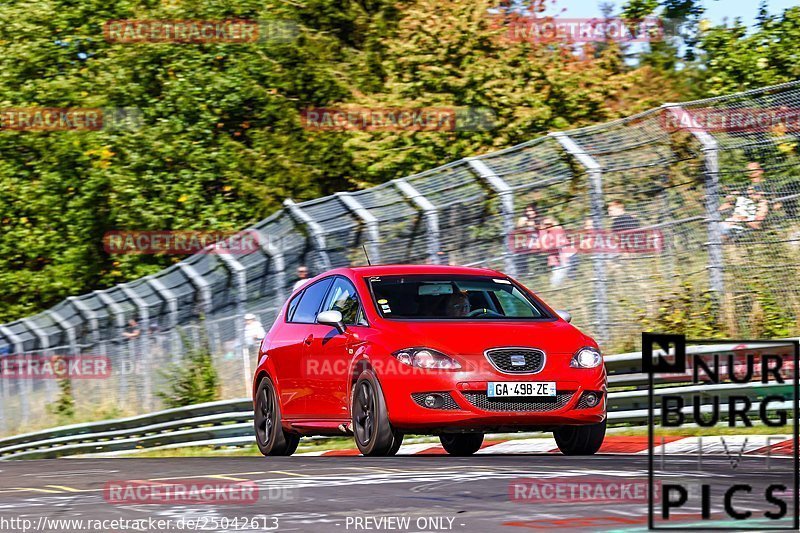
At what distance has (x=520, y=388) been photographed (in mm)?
10922

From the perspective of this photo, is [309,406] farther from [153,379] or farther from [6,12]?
[6,12]

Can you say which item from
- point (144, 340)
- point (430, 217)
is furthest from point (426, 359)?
point (144, 340)

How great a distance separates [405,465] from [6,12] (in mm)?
34867

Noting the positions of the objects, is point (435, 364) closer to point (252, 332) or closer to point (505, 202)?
point (505, 202)

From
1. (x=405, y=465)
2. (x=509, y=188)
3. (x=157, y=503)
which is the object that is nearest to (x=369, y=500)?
(x=157, y=503)

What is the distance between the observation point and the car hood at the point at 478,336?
11000 mm

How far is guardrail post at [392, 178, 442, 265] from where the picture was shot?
16797mm

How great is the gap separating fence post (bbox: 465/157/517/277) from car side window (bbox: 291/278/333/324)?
10.7 ft

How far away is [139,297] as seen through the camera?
2359cm

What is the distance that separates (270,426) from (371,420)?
261 centimetres

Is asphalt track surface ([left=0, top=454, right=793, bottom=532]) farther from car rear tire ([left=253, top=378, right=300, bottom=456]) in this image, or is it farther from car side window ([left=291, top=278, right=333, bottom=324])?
car side window ([left=291, top=278, right=333, bottom=324])

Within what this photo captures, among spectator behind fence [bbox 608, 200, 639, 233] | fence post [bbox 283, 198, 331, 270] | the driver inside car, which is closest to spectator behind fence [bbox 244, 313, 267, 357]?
fence post [bbox 283, 198, 331, 270]

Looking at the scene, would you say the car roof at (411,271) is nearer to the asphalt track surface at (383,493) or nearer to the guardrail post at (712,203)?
the asphalt track surface at (383,493)

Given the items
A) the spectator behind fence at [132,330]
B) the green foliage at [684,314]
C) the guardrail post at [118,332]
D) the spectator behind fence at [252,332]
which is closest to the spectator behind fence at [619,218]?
the green foliage at [684,314]
